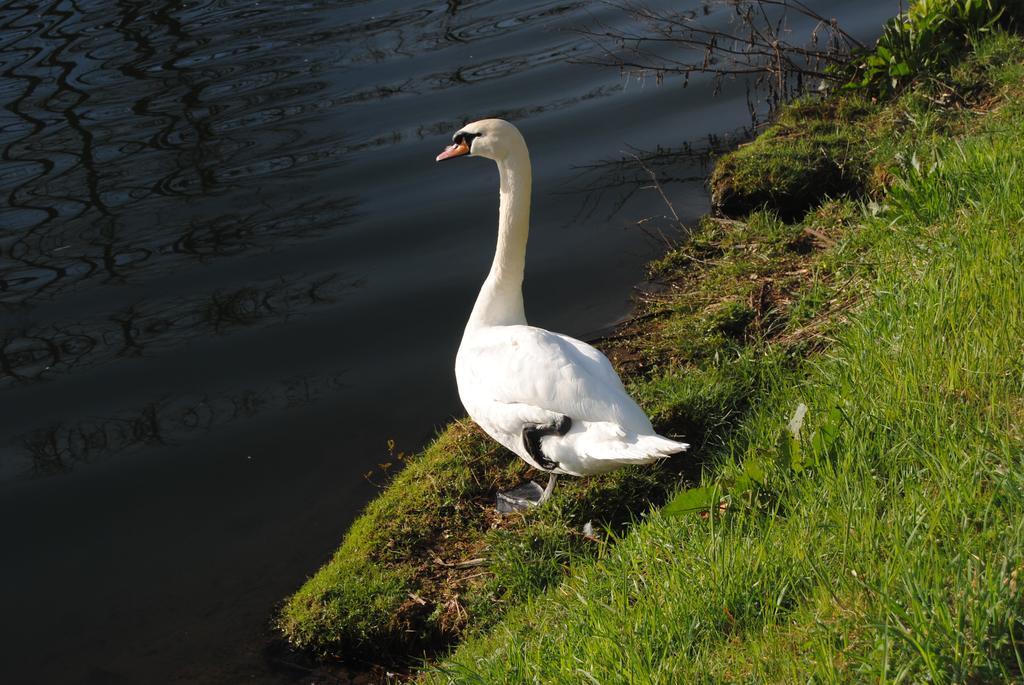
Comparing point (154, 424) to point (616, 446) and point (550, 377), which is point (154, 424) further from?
point (616, 446)

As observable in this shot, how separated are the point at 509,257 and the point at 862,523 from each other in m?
2.65

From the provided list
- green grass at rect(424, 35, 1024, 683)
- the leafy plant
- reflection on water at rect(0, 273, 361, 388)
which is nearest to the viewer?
green grass at rect(424, 35, 1024, 683)

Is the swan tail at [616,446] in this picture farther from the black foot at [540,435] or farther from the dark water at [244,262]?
the dark water at [244,262]

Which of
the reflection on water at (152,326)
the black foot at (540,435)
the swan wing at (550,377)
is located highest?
the swan wing at (550,377)

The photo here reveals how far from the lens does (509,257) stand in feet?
16.4

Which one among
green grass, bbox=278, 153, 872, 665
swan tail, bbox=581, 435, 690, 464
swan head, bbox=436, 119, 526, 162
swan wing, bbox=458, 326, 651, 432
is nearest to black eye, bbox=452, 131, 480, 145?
swan head, bbox=436, 119, 526, 162

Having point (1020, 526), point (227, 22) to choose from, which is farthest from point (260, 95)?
point (1020, 526)

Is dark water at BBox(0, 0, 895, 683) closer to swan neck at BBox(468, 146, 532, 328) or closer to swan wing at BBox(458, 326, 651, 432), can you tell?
swan neck at BBox(468, 146, 532, 328)

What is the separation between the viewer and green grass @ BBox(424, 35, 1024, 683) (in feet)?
7.47

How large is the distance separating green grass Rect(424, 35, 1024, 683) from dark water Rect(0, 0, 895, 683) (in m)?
1.82

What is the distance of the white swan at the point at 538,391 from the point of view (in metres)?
3.69

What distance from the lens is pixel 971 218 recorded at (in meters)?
4.32

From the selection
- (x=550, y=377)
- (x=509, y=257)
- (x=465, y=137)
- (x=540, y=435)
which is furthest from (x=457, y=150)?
(x=540, y=435)

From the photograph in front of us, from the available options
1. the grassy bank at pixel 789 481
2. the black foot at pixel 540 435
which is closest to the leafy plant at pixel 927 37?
the grassy bank at pixel 789 481
